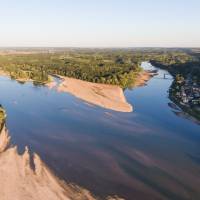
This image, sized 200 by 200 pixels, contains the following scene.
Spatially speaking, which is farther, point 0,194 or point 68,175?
point 68,175

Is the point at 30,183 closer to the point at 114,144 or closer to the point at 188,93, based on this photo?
the point at 114,144

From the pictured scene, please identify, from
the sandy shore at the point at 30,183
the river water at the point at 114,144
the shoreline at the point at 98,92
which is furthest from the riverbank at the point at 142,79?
the sandy shore at the point at 30,183

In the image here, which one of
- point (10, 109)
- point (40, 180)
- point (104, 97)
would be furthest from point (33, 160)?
point (104, 97)

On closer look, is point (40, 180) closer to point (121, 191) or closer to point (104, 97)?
point (121, 191)

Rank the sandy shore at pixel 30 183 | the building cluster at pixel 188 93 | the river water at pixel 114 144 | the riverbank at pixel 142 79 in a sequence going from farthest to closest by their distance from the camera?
the riverbank at pixel 142 79
the building cluster at pixel 188 93
the river water at pixel 114 144
the sandy shore at pixel 30 183

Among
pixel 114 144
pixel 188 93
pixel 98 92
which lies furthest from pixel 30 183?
pixel 188 93

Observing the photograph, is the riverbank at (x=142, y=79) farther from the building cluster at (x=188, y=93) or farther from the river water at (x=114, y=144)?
the river water at (x=114, y=144)
